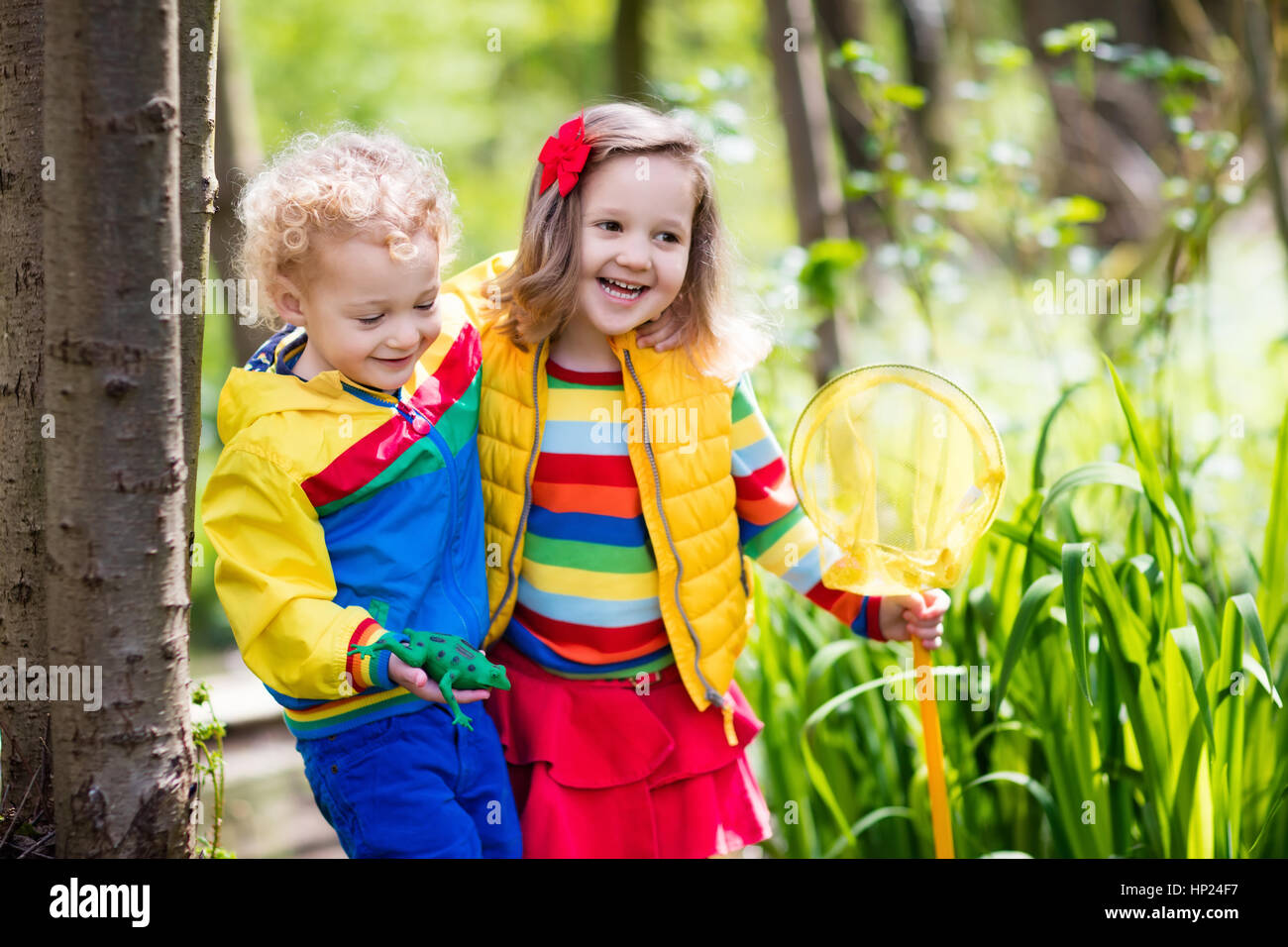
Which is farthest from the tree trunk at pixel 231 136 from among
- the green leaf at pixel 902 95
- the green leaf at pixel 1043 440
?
the green leaf at pixel 1043 440

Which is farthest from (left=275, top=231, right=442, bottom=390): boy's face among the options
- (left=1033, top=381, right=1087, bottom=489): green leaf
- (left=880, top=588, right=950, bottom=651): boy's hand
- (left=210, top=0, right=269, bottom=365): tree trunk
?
(left=210, top=0, right=269, bottom=365): tree trunk

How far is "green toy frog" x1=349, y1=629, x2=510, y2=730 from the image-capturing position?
139 centimetres

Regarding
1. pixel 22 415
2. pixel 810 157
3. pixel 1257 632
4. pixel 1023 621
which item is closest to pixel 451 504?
pixel 22 415

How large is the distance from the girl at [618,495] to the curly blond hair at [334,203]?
0.64ft

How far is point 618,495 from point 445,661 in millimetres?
418

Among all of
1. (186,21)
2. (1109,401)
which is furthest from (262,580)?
(1109,401)

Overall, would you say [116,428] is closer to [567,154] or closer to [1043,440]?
[567,154]

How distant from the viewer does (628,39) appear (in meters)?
7.23

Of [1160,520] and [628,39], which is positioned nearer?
[1160,520]

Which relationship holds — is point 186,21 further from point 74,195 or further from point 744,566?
point 744,566

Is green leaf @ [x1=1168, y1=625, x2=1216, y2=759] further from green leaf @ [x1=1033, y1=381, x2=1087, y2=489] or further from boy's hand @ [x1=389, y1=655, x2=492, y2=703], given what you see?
boy's hand @ [x1=389, y1=655, x2=492, y2=703]

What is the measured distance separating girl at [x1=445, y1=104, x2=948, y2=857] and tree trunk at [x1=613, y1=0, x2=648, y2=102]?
5.78 meters

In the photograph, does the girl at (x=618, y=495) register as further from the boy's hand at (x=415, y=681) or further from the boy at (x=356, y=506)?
the boy's hand at (x=415, y=681)

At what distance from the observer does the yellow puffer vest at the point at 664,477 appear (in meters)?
1.68
